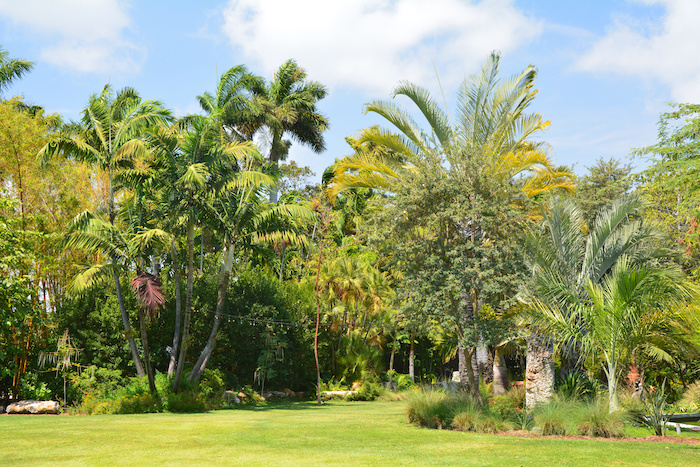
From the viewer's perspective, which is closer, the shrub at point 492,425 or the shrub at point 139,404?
the shrub at point 492,425

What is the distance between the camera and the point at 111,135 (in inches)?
795

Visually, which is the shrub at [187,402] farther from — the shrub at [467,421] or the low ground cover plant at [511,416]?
the shrub at [467,421]

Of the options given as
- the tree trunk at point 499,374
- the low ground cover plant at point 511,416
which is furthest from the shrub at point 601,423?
the tree trunk at point 499,374

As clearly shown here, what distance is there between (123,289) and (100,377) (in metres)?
3.38

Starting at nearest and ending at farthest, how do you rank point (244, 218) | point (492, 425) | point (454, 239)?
point (492, 425)
point (454, 239)
point (244, 218)

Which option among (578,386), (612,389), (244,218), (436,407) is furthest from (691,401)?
(244,218)

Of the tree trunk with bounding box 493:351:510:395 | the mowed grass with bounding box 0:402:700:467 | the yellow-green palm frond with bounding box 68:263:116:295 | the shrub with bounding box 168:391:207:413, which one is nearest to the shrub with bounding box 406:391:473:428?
the mowed grass with bounding box 0:402:700:467

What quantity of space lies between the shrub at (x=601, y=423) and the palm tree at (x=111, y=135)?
14.2 m

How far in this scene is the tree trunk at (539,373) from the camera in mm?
15133

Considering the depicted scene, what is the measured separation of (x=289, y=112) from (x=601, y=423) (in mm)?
25280

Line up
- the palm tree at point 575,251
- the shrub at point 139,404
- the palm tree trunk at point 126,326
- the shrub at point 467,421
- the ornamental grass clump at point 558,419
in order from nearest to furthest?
the ornamental grass clump at point 558,419 → the shrub at point 467,421 → the palm tree at point 575,251 → the shrub at point 139,404 → the palm tree trunk at point 126,326

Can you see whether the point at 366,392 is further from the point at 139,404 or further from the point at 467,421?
the point at 467,421

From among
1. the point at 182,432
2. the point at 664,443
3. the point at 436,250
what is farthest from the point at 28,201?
the point at 664,443

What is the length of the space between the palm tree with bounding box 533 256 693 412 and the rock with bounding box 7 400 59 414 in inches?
606
